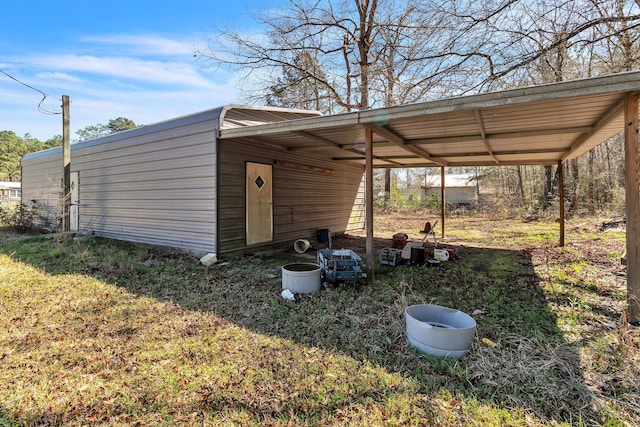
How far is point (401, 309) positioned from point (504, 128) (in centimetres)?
341

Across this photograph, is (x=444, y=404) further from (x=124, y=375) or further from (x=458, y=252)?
(x=458, y=252)

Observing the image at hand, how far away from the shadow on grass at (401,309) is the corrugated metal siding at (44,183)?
435 cm

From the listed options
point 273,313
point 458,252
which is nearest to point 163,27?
point 273,313

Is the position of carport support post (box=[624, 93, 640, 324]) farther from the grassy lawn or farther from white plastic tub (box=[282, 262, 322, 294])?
white plastic tub (box=[282, 262, 322, 294])

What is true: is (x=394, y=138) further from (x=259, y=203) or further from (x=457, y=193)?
(x=457, y=193)

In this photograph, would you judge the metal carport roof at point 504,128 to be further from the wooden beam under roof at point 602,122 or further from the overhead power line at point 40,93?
the overhead power line at point 40,93

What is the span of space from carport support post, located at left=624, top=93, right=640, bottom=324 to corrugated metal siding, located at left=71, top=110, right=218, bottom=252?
5697 millimetres

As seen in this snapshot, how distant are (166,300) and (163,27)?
8.40 meters

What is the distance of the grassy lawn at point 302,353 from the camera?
1.95 m

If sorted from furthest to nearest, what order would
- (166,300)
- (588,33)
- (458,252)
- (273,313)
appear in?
(588,33), (458,252), (166,300), (273,313)

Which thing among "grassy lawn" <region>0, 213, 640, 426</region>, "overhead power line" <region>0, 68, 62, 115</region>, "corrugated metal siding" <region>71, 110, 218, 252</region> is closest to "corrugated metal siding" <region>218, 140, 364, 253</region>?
"corrugated metal siding" <region>71, 110, 218, 252</region>

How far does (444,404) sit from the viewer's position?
1995mm

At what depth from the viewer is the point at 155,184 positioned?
23.1 feet

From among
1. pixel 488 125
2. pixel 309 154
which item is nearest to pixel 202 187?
pixel 309 154
